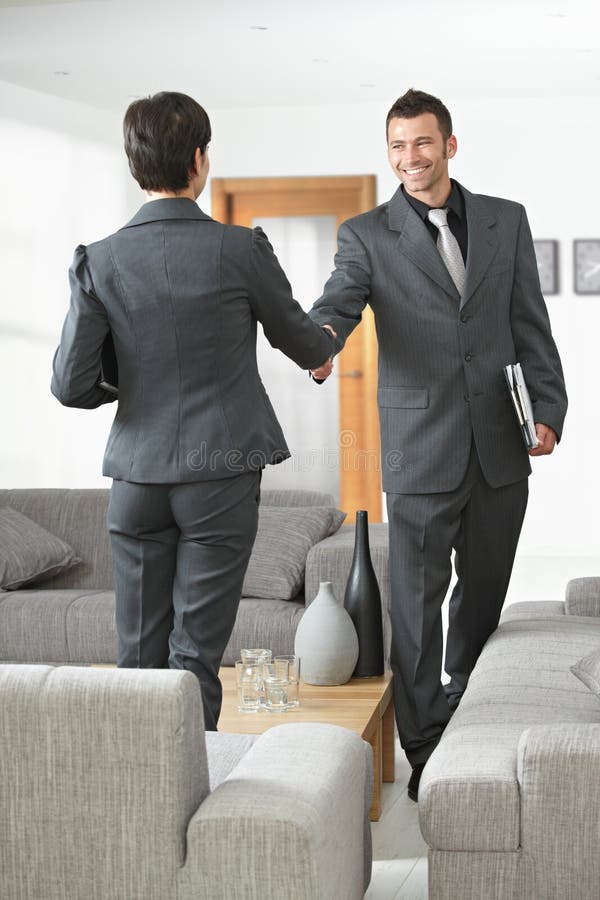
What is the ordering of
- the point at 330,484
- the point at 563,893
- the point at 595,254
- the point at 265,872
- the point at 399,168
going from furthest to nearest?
the point at 330,484 → the point at 595,254 → the point at 399,168 → the point at 563,893 → the point at 265,872

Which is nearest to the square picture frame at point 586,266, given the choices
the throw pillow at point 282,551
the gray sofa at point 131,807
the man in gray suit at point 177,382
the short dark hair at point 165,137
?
the throw pillow at point 282,551

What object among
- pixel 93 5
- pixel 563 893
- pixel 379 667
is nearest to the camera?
pixel 563 893

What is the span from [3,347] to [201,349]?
4.82 meters

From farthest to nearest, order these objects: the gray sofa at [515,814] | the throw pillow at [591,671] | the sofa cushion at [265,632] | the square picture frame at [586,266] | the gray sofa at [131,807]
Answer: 1. the square picture frame at [586,266]
2. the sofa cushion at [265,632]
3. the throw pillow at [591,671]
4. the gray sofa at [515,814]
5. the gray sofa at [131,807]

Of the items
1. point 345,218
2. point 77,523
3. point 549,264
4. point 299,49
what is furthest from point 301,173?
point 77,523

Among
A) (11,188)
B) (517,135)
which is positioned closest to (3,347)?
(11,188)

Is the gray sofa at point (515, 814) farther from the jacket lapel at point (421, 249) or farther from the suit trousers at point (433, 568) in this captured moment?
the jacket lapel at point (421, 249)

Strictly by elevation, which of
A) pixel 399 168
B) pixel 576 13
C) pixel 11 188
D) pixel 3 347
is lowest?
pixel 3 347

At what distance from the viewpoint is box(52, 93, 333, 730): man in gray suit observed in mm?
2146

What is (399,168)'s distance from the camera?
281cm

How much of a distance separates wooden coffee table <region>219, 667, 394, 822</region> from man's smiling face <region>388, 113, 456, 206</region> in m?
1.20

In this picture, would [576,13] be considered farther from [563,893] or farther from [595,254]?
[563,893]

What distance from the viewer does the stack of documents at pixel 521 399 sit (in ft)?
9.00

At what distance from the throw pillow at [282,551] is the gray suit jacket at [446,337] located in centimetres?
85
